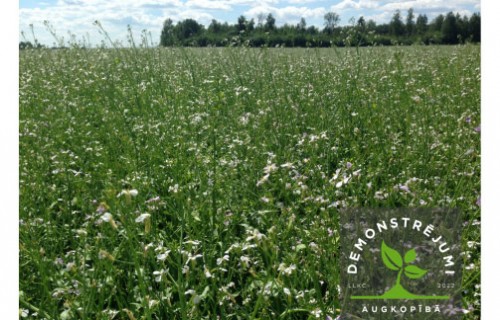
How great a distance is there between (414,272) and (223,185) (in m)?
1.30

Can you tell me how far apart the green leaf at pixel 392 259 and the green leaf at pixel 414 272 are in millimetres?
30

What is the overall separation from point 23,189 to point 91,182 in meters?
0.41

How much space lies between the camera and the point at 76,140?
3.93 m

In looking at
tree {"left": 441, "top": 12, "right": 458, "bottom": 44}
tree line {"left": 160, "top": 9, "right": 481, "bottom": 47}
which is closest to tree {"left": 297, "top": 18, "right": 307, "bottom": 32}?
tree line {"left": 160, "top": 9, "right": 481, "bottom": 47}

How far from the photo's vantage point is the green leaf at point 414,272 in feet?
5.45

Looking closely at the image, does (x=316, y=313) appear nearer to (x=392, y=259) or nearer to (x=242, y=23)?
(x=392, y=259)

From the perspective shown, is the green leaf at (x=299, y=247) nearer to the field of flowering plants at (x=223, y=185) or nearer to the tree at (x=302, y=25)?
the field of flowering plants at (x=223, y=185)

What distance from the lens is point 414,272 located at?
1674 mm

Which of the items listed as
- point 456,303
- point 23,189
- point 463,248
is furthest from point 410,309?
point 23,189

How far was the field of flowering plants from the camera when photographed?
1.93 meters

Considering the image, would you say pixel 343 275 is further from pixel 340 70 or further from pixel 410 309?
pixel 340 70

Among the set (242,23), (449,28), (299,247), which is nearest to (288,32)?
(242,23)

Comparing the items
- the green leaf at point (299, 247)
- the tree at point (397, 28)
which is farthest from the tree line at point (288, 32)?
the green leaf at point (299, 247)

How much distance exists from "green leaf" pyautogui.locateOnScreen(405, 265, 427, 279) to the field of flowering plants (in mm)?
296
